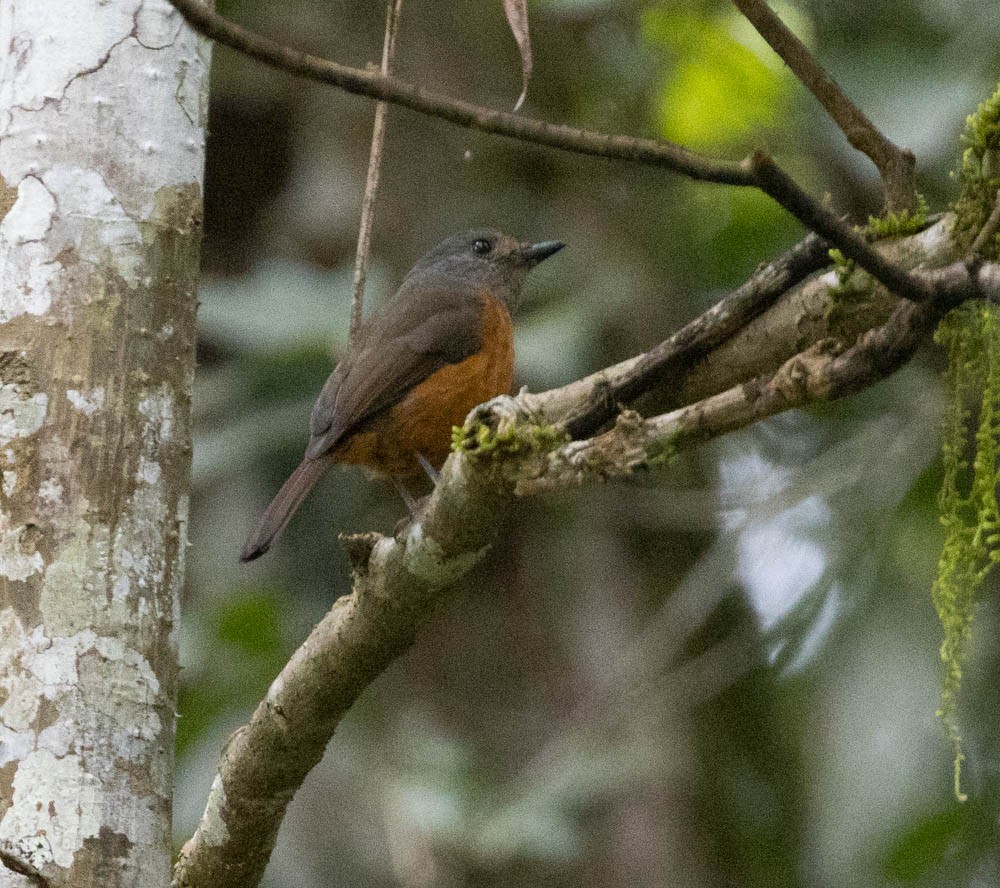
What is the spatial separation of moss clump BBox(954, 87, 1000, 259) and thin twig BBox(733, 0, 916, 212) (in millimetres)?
188

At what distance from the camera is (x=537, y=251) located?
219 inches

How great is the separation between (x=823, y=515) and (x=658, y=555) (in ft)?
2.94

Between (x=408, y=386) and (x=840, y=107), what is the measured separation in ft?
7.26

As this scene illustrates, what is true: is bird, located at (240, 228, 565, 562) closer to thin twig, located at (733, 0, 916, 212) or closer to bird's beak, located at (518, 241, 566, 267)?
bird's beak, located at (518, 241, 566, 267)

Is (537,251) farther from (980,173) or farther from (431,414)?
(980,173)

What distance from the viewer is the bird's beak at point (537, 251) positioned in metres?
5.52

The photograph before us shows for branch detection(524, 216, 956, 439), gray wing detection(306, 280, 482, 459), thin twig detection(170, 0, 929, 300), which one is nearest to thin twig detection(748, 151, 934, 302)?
thin twig detection(170, 0, 929, 300)

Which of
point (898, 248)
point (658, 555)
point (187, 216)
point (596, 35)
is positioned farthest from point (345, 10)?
point (898, 248)

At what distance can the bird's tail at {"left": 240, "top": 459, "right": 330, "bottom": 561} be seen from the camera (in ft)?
12.9

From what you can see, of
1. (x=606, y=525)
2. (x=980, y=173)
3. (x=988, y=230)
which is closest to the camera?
(x=988, y=230)

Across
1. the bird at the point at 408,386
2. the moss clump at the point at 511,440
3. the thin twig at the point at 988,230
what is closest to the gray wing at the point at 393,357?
the bird at the point at 408,386

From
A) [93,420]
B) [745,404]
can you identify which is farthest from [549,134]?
[93,420]

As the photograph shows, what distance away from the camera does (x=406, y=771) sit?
5250 millimetres

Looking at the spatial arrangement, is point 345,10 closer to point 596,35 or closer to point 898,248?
point 596,35
